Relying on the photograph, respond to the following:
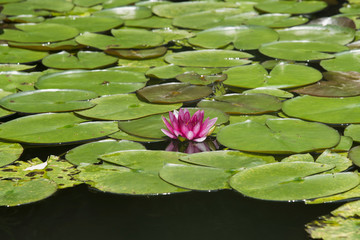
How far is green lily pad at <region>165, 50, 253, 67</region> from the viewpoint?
3.59m

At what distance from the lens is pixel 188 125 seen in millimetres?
2512

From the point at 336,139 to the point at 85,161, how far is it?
114cm

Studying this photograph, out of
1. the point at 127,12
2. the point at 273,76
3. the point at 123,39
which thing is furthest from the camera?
the point at 127,12

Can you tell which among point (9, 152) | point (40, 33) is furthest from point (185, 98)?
point (40, 33)

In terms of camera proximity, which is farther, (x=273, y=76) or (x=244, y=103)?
(x=273, y=76)

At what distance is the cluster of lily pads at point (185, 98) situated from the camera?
2.19 metres

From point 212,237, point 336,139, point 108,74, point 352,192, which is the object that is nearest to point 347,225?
point 352,192

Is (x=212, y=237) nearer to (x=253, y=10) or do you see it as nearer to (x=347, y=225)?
(x=347, y=225)

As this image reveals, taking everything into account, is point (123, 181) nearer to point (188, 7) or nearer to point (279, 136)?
point (279, 136)

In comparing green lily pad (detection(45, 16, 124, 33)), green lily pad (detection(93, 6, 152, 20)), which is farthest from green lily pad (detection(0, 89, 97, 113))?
green lily pad (detection(93, 6, 152, 20))

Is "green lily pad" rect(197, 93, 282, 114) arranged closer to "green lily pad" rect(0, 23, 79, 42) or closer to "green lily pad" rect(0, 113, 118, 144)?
"green lily pad" rect(0, 113, 118, 144)

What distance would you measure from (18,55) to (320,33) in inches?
90.5

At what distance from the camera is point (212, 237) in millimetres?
1850

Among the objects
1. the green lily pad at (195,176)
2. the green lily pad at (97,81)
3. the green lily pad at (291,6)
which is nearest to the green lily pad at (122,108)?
the green lily pad at (97,81)
